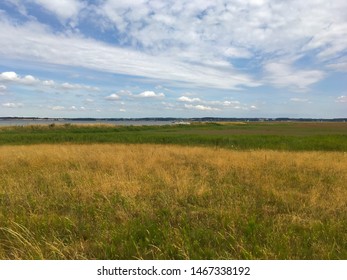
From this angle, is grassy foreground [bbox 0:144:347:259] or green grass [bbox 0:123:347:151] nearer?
grassy foreground [bbox 0:144:347:259]

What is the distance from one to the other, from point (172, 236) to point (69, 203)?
3.06m

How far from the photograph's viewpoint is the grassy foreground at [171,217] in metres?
3.92

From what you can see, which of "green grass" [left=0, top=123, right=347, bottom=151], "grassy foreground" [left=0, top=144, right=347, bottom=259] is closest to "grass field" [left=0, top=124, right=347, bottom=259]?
"grassy foreground" [left=0, top=144, right=347, bottom=259]

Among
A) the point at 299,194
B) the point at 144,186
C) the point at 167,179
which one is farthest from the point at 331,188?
the point at 144,186

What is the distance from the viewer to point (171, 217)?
538cm

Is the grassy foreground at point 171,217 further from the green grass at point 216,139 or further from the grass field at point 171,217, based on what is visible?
the green grass at point 216,139

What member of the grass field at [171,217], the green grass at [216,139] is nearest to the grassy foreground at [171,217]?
the grass field at [171,217]

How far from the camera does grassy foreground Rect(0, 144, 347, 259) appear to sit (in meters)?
3.92

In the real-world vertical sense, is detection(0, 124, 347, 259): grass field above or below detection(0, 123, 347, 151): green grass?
above

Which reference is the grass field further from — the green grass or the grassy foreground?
the green grass

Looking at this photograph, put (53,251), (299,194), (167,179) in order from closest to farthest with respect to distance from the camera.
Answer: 1. (53,251)
2. (299,194)
3. (167,179)

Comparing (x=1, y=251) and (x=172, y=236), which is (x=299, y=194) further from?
(x=1, y=251)

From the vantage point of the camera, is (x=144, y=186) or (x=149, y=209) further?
(x=144, y=186)

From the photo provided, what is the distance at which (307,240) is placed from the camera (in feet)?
13.9
